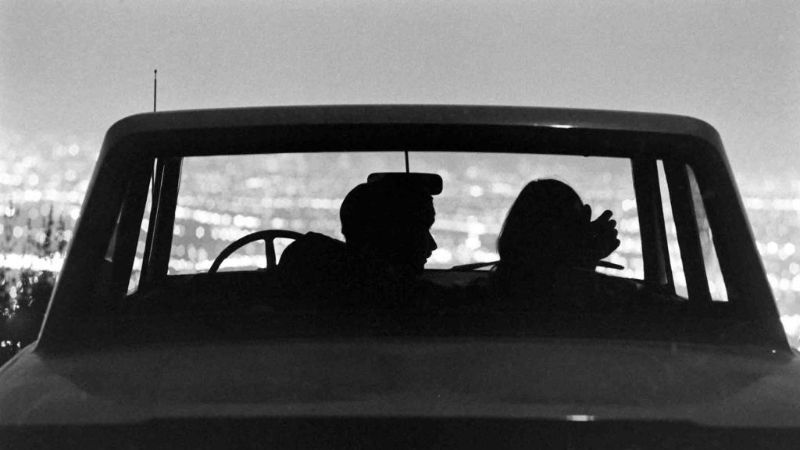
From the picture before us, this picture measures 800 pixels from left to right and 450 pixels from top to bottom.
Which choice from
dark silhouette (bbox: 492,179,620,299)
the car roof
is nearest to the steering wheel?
dark silhouette (bbox: 492,179,620,299)

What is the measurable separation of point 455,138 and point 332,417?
94cm

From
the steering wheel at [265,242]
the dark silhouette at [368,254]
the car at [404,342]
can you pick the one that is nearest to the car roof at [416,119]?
the car at [404,342]

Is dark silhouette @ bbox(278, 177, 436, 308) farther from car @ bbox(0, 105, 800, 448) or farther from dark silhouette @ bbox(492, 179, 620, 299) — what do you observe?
dark silhouette @ bbox(492, 179, 620, 299)

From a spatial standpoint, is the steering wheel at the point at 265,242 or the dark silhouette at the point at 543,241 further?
the steering wheel at the point at 265,242

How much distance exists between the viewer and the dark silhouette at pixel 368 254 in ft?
11.0

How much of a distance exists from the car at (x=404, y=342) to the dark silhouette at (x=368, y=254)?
2 centimetres

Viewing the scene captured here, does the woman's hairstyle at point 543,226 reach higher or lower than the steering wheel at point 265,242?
lower

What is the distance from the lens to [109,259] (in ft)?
11.4

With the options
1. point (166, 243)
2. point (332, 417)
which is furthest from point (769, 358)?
point (166, 243)

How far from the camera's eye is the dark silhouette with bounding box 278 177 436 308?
3.35 meters

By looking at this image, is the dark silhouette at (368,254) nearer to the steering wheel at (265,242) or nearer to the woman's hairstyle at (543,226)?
the woman's hairstyle at (543,226)

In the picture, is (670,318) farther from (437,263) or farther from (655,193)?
(437,263)

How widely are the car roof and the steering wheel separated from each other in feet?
7.51

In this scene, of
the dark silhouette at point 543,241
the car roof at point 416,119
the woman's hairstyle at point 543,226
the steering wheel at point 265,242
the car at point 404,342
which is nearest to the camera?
the car at point 404,342
